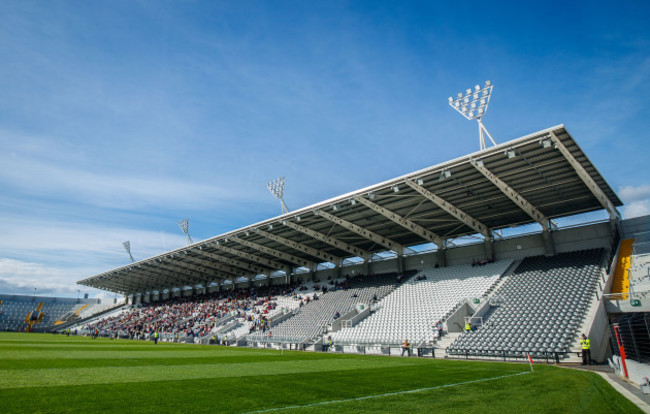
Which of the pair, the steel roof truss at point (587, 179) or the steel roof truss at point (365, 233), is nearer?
the steel roof truss at point (587, 179)

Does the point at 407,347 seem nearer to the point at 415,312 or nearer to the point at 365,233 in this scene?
the point at 415,312

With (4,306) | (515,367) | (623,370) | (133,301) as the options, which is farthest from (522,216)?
(4,306)

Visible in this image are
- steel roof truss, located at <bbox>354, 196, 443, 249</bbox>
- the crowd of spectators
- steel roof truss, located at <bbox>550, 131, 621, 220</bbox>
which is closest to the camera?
steel roof truss, located at <bbox>550, 131, 621, 220</bbox>

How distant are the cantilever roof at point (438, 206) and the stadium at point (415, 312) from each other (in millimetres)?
151

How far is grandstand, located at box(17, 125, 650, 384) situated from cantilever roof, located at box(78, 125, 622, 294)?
0.12 m

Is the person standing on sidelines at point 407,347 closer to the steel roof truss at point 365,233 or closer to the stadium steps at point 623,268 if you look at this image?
the stadium steps at point 623,268

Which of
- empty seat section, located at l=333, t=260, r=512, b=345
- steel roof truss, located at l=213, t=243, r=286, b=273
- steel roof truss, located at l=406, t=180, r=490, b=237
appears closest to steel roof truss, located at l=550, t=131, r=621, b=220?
empty seat section, located at l=333, t=260, r=512, b=345

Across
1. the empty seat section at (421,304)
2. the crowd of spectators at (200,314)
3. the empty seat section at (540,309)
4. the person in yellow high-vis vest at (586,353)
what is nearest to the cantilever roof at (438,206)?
the empty seat section at (421,304)

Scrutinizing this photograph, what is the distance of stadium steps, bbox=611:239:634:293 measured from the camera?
20.8 metres

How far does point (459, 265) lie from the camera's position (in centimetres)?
3369

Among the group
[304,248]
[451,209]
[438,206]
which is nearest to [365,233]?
[438,206]

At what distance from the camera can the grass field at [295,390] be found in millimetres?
7404

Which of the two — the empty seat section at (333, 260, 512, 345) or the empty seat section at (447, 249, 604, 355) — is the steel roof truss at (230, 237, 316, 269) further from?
the empty seat section at (447, 249, 604, 355)

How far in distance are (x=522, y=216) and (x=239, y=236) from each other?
25.3m
